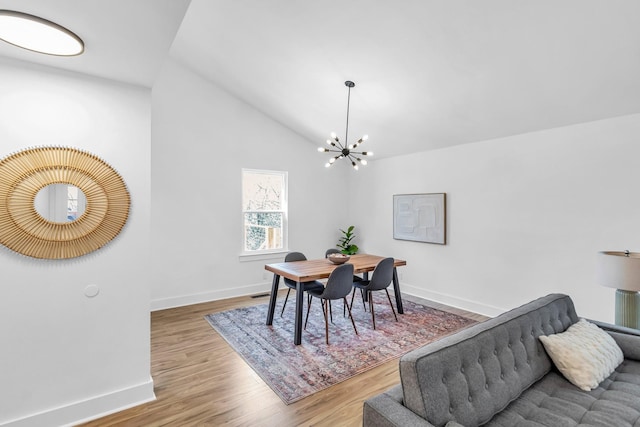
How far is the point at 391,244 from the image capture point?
17.8ft

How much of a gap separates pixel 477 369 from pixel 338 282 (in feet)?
6.14

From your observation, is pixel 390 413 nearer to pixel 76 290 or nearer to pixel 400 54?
Result: pixel 76 290

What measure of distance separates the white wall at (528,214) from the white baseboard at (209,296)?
249 centimetres

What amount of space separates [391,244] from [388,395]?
4.17m

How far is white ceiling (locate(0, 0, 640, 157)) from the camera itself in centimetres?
177

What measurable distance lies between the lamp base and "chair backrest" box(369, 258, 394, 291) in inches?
79.8

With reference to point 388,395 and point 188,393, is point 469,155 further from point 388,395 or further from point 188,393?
point 188,393

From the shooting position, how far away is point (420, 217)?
191 inches

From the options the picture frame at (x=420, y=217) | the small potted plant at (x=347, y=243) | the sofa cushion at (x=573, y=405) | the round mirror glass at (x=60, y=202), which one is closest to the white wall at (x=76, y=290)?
the round mirror glass at (x=60, y=202)

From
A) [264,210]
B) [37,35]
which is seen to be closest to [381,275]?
[264,210]

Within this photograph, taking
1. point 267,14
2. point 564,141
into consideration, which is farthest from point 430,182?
point 267,14

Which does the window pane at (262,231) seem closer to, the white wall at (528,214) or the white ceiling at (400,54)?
the white ceiling at (400,54)

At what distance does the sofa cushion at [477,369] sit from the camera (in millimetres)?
1281

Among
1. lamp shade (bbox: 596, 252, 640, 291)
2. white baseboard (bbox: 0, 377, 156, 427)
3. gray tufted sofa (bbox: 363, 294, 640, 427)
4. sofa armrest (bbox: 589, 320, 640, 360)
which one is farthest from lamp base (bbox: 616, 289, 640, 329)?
white baseboard (bbox: 0, 377, 156, 427)
